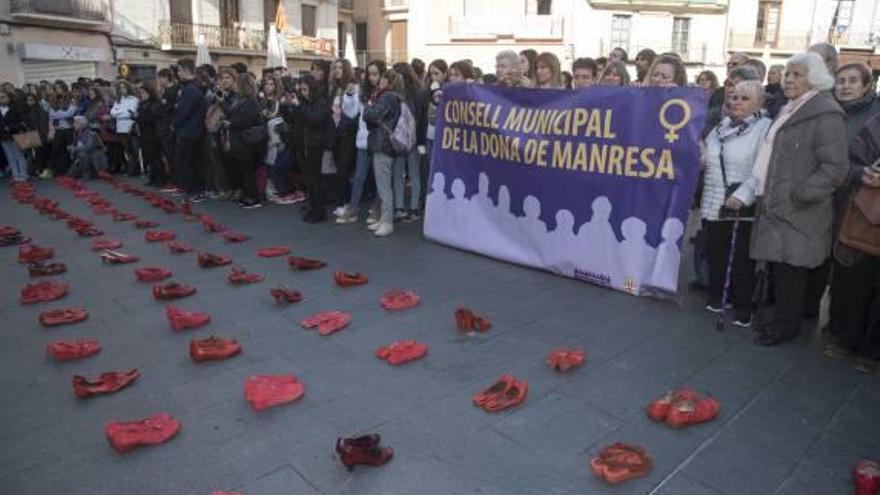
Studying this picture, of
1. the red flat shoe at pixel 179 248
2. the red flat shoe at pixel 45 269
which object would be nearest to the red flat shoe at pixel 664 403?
the red flat shoe at pixel 179 248

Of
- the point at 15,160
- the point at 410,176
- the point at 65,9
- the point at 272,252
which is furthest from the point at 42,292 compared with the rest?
the point at 65,9

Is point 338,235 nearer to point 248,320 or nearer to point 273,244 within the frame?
point 273,244

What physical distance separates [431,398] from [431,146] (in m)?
→ 4.50

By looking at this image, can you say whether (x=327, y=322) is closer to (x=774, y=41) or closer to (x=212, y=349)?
(x=212, y=349)

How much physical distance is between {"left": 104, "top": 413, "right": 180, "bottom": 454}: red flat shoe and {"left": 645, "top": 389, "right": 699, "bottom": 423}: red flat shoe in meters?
2.31

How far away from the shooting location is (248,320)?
183 inches

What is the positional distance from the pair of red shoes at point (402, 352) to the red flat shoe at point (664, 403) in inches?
53.9

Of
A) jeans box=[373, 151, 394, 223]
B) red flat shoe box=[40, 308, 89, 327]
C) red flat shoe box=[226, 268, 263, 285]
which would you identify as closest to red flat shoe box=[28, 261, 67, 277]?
red flat shoe box=[40, 308, 89, 327]

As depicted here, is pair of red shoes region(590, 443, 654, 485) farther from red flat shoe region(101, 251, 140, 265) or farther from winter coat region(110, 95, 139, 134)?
winter coat region(110, 95, 139, 134)

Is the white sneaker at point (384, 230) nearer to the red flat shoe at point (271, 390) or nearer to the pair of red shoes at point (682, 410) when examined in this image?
the red flat shoe at point (271, 390)

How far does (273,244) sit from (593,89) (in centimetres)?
367

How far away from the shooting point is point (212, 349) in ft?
12.9

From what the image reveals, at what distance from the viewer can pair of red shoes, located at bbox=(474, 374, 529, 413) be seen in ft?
10.9

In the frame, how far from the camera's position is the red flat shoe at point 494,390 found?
3.36 meters
